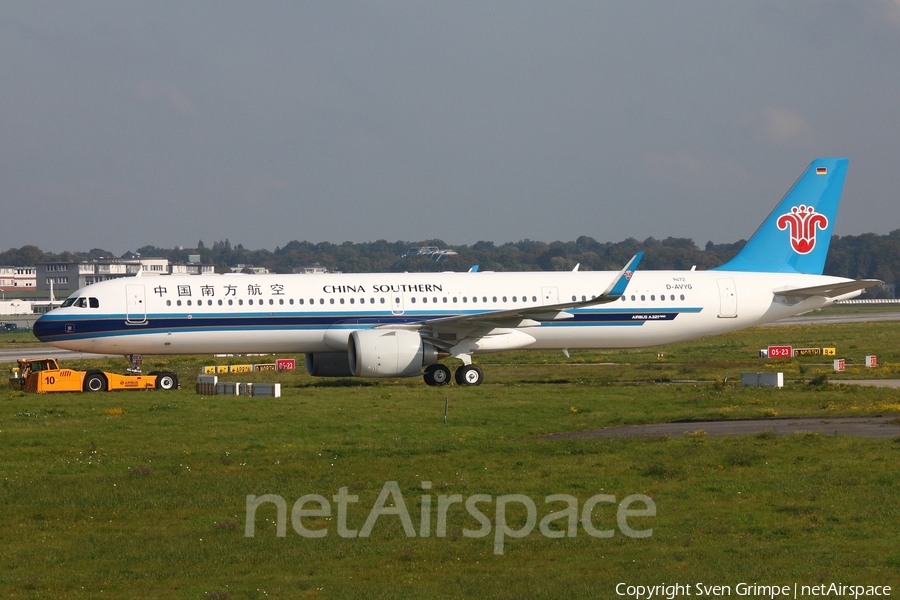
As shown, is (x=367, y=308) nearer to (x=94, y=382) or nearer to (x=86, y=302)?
(x=94, y=382)

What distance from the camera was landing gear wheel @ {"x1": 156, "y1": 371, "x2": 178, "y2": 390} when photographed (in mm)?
36500

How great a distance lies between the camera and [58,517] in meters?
16.8

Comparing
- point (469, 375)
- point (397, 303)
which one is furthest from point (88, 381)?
point (469, 375)

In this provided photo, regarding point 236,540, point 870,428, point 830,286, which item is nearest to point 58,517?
point 236,540

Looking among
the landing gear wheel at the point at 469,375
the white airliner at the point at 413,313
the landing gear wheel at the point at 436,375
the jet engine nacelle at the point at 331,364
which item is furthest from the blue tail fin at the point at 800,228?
the jet engine nacelle at the point at 331,364

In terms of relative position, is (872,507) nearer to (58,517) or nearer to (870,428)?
(870,428)

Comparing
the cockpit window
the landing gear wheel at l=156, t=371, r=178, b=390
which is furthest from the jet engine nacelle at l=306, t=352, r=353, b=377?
the cockpit window

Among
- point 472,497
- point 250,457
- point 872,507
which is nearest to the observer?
point 872,507

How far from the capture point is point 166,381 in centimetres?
3666

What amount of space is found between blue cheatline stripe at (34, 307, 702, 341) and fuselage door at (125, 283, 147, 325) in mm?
123

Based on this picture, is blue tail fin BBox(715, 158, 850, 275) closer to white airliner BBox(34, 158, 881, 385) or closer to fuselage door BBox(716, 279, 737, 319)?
white airliner BBox(34, 158, 881, 385)

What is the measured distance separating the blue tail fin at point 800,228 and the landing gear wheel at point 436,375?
40.6 ft

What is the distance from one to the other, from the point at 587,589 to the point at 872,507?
6.03 metres

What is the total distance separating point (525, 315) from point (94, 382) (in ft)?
47.7
